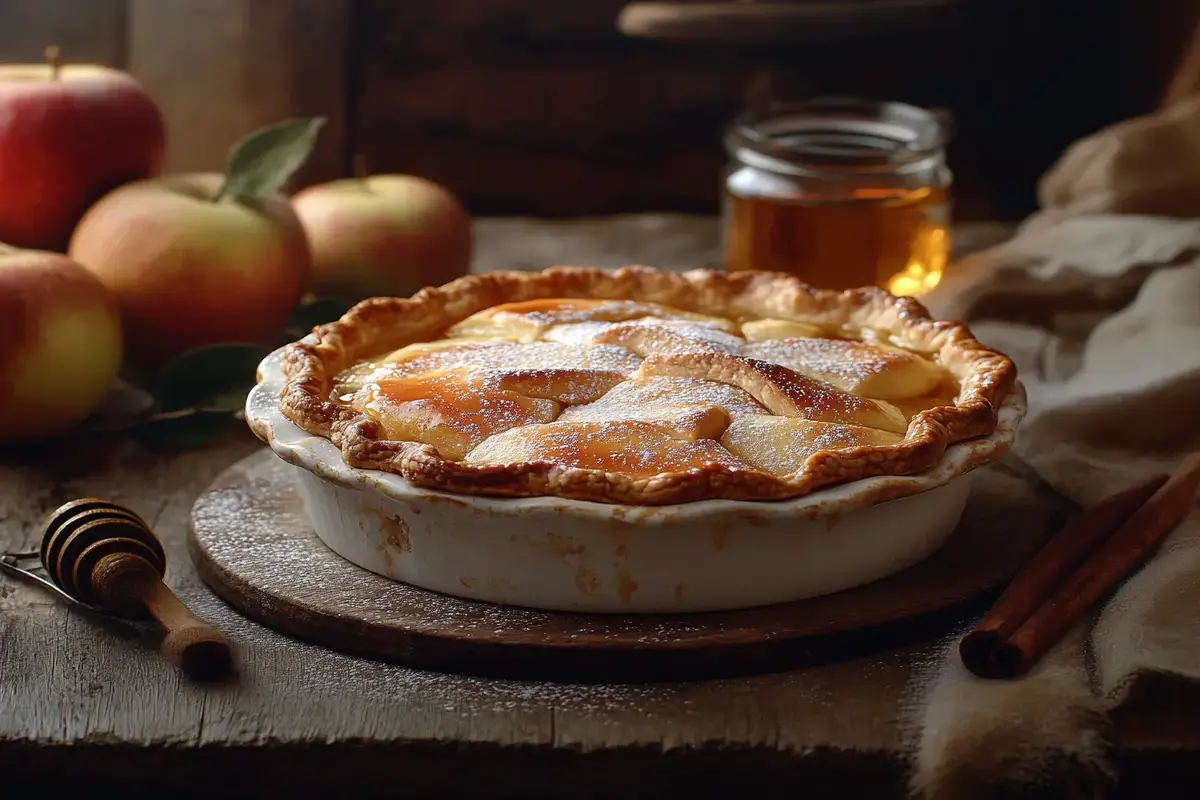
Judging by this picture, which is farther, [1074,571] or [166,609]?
[1074,571]

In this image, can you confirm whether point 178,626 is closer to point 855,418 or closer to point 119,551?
point 119,551

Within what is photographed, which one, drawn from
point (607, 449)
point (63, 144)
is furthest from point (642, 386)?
point (63, 144)

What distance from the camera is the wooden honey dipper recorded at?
130cm

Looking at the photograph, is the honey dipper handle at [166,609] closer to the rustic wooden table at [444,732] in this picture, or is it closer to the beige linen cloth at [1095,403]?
the rustic wooden table at [444,732]

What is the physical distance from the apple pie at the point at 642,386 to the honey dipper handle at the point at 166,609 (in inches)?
7.9

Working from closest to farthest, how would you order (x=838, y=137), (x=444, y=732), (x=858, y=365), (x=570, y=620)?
1. (x=444, y=732)
2. (x=570, y=620)
3. (x=858, y=365)
4. (x=838, y=137)

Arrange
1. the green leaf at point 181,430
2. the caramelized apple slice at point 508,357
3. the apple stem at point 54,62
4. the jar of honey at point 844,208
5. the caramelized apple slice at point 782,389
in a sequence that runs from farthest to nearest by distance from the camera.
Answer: the jar of honey at point 844,208 < the apple stem at point 54,62 < the green leaf at point 181,430 < the caramelized apple slice at point 508,357 < the caramelized apple slice at point 782,389

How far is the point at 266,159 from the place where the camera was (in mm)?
2043

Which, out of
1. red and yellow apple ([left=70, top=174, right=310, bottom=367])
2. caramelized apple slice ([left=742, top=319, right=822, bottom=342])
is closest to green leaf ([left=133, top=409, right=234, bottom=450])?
red and yellow apple ([left=70, top=174, right=310, bottom=367])

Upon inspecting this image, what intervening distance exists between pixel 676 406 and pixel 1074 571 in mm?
439

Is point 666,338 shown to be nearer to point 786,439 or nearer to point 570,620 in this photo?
point 786,439

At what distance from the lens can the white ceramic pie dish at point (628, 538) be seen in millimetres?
1224

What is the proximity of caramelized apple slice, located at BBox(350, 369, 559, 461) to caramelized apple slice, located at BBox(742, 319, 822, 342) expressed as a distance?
33 cm

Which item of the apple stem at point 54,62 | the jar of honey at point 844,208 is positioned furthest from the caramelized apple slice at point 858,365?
the apple stem at point 54,62
